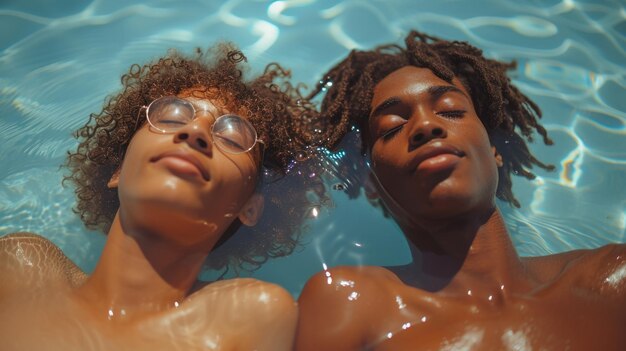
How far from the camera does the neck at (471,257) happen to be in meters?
2.55

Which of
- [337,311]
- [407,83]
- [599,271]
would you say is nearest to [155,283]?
[337,311]

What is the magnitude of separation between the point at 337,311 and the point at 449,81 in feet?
4.61

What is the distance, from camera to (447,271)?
2.61 metres

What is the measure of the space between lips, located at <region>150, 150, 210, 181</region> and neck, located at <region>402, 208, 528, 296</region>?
1.16 metres

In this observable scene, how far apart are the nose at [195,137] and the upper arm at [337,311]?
2.53 feet

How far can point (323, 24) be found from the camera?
14.8 feet

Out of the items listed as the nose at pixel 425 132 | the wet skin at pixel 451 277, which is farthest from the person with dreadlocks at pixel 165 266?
the nose at pixel 425 132

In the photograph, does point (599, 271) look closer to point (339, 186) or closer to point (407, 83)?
point (407, 83)

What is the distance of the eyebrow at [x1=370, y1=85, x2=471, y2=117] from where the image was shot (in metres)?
2.74

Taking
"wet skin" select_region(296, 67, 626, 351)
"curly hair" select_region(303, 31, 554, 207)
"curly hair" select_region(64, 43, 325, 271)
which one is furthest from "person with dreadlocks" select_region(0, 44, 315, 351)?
"curly hair" select_region(303, 31, 554, 207)

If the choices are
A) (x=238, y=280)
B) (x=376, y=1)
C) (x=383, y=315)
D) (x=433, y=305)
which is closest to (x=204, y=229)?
(x=238, y=280)

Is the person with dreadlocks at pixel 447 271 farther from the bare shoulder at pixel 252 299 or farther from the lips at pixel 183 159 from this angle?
the lips at pixel 183 159

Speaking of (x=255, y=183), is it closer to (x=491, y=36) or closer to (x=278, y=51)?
(x=278, y=51)

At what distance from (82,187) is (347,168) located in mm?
1592
